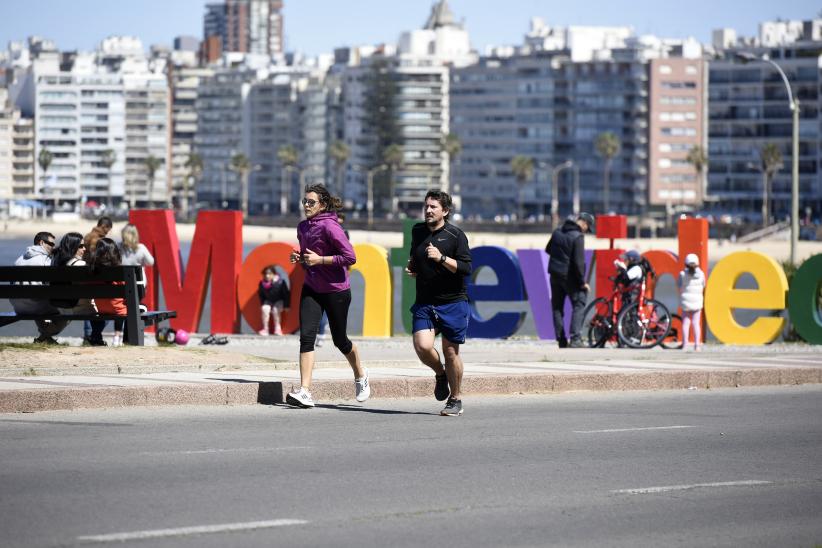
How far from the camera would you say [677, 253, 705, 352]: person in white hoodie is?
79.2 ft

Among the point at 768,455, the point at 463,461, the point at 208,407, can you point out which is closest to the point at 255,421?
the point at 208,407

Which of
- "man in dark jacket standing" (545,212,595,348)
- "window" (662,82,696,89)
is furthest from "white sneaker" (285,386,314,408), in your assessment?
"window" (662,82,696,89)

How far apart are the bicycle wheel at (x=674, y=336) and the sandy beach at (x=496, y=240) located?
10516cm

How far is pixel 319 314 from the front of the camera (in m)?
14.5

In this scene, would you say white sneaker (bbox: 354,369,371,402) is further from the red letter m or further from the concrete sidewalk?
the red letter m

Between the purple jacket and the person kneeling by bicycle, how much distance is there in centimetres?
A: 967

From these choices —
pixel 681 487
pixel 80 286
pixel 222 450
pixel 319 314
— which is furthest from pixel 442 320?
pixel 80 286

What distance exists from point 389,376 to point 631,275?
7.64 m

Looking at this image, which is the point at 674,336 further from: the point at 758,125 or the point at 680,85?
the point at 680,85

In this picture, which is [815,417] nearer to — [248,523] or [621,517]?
[621,517]

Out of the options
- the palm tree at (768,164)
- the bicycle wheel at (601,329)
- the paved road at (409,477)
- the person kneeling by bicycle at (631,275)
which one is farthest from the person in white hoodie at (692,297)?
the palm tree at (768,164)

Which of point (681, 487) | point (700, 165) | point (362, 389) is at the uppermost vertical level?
point (700, 165)

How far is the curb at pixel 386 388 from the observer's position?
14086 mm

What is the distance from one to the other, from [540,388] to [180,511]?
8294 millimetres
